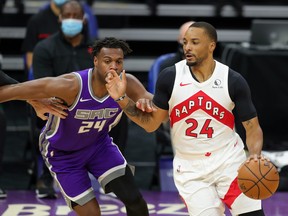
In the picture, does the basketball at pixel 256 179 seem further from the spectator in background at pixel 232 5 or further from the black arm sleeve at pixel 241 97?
the spectator in background at pixel 232 5

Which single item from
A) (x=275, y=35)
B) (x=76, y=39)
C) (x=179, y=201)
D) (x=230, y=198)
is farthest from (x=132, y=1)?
(x=230, y=198)

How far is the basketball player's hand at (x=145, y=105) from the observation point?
5.54 m

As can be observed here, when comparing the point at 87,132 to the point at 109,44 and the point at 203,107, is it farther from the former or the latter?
the point at 203,107

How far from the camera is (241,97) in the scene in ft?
17.8

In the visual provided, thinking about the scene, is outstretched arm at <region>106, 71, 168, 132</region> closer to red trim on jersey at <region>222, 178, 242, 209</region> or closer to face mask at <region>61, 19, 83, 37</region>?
red trim on jersey at <region>222, 178, 242, 209</region>

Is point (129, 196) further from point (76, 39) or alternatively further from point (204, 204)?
point (76, 39)

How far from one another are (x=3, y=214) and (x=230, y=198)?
2.61 metres

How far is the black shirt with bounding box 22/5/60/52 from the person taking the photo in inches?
359

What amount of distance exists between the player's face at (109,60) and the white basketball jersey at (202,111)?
451mm

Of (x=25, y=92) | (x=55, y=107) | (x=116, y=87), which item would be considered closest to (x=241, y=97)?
(x=116, y=87)

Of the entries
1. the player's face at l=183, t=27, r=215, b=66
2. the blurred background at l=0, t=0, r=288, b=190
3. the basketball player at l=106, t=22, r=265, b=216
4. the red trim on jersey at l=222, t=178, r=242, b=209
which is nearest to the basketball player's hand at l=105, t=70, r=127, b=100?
the basketball player at l=106, t=22, r=265, b=216

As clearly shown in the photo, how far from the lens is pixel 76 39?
27.0 ft

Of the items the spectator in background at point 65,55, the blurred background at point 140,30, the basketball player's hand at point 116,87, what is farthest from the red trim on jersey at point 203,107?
the blurred background at point 140,30

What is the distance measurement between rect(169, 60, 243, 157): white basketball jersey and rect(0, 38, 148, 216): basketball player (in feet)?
1.70
